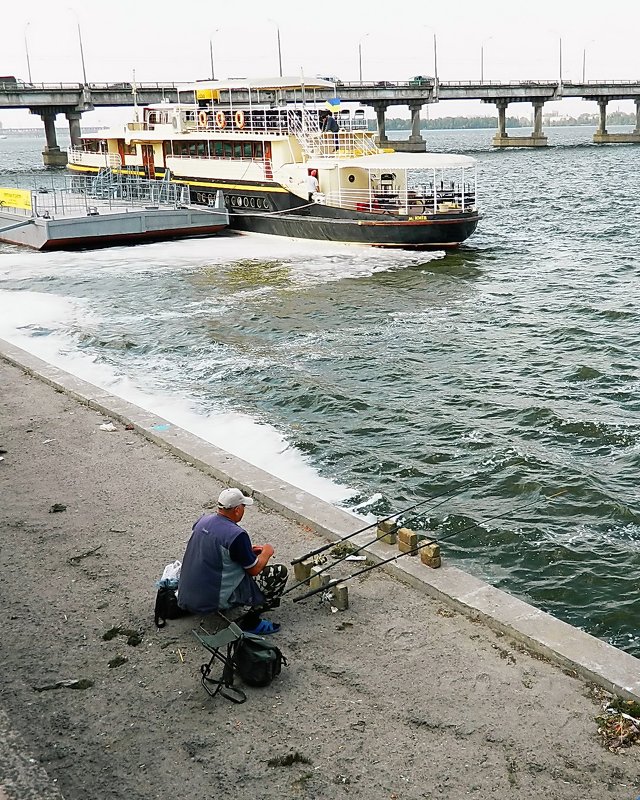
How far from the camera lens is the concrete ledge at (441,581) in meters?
6.37

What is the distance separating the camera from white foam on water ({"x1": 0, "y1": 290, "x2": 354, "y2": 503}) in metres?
11.8

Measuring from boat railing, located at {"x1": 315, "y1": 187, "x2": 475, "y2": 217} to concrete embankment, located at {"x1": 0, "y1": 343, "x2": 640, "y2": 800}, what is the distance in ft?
81.9

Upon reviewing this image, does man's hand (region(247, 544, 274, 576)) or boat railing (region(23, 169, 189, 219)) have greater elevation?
boat railing (region(23, 169, 189, 219))

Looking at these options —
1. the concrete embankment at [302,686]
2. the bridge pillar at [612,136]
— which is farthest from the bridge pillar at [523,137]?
the concrete embankment at [302,686]

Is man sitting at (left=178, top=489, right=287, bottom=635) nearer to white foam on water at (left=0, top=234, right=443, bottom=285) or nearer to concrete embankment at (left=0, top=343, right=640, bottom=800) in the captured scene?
concrete embankment at (left=0, top=343, right=640, bottom=800)

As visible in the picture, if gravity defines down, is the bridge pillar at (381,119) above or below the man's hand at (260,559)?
above

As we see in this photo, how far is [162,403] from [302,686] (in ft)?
29.4

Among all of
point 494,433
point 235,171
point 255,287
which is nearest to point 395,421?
point 494,433

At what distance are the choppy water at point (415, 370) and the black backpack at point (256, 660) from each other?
3.30 metres

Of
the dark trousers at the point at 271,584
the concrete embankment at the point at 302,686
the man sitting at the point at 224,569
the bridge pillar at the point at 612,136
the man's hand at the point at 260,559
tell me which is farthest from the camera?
the bridge pillar at the point at 612,136

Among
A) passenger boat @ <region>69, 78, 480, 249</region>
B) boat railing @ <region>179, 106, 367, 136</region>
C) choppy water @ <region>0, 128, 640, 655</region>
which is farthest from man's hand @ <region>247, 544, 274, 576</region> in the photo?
boat railing @ <region>179, 106, 367, 136</region>

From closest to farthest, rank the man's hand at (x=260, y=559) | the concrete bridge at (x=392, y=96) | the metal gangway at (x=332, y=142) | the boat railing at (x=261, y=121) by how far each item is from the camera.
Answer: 1. the man's hand at (x=260, y=559)
2. the metal gangway at (x=332, y=142)
3. the boat railing at (x=261, y=121)
4. the concrete bridge at (x=392, y=96)

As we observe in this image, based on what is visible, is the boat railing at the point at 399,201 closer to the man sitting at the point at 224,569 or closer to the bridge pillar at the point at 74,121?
the man sitting at the point at 224,569

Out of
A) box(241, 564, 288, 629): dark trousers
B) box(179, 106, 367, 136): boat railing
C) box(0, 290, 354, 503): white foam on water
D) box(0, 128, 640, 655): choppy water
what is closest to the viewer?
box(241, 564, 288, 629): dark trousers
